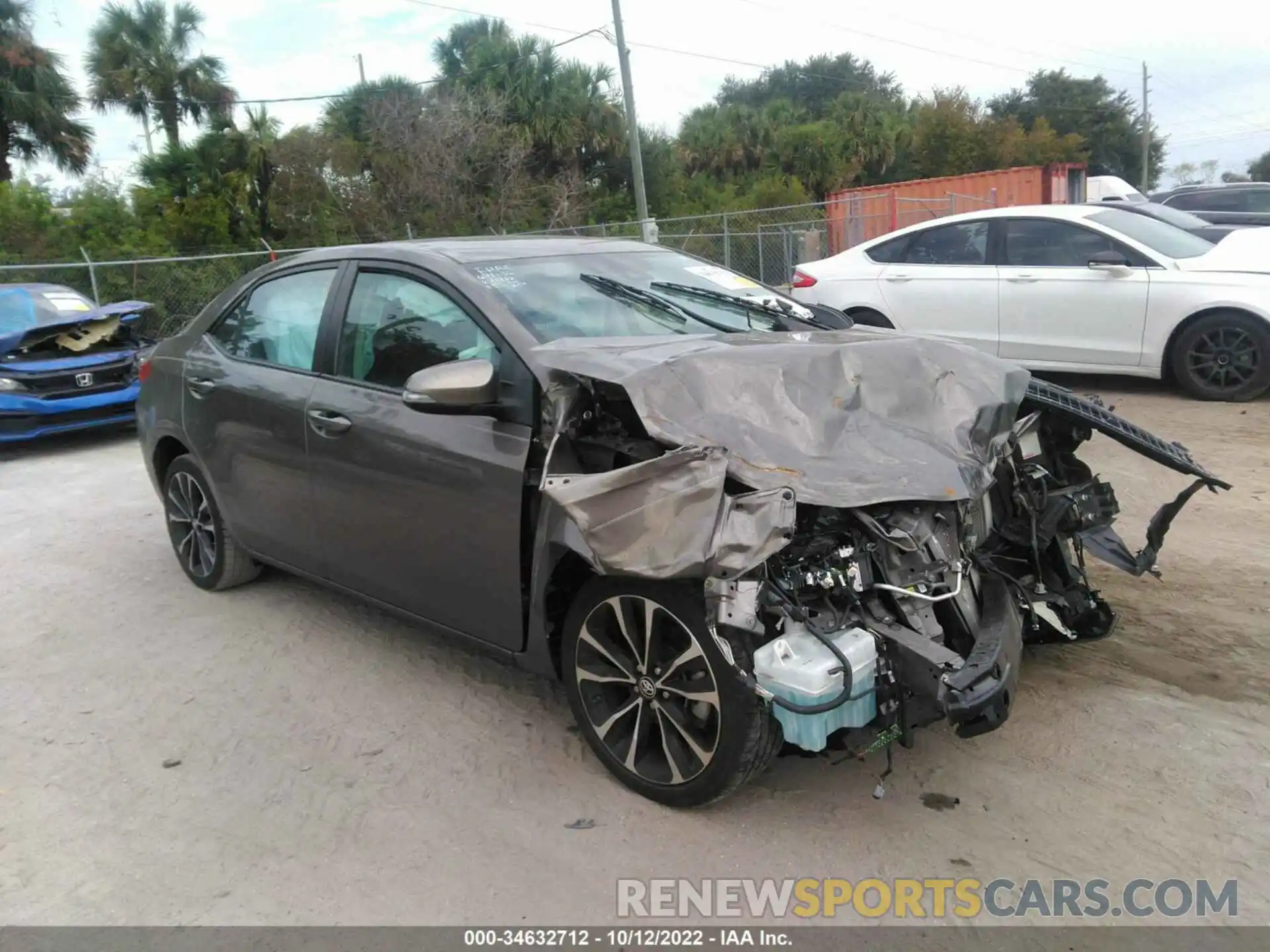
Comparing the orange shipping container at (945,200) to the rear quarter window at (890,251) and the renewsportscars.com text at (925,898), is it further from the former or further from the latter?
the renewsportscars.com text at (925,898)

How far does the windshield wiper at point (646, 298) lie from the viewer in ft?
12.9

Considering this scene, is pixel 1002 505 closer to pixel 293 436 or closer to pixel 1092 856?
pixel 1092 856

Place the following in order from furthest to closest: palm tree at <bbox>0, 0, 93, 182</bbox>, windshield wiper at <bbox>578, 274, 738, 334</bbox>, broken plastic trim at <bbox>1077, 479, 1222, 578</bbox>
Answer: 1. palm tree at <bbox>0, 0, 93, 182</bbox>
2. windshield wiper at <bbox>578, 274, 738, 334</bbox>
3. broken plastic trim at <bbox>1077, 479, 1222, 578</bbox>

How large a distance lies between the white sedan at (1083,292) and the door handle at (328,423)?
4.22 meters

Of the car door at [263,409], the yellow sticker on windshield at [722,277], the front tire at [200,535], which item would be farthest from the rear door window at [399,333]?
the front tire at [200,535]

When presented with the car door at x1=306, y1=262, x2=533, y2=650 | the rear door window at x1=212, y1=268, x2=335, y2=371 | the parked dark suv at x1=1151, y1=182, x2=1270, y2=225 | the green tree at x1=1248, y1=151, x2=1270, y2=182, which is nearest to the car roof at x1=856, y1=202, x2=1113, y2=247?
the rear door window at x1=212, y1=268, x2=335, y2=371

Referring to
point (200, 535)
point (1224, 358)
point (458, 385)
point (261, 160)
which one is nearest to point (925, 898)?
point (458, 385)

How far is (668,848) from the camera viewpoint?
9.84ft

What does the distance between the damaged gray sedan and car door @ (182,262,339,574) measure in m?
0.02

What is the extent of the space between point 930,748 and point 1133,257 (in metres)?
6.09

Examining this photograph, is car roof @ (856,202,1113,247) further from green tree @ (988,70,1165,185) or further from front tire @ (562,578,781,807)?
green tree @ (988,70,1165,185)

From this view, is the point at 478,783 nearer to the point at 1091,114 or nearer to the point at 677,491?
the point at 677,491

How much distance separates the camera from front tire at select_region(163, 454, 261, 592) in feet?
16.8

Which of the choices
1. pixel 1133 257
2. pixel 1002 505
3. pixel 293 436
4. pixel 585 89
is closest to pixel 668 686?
pixel 1002 505
